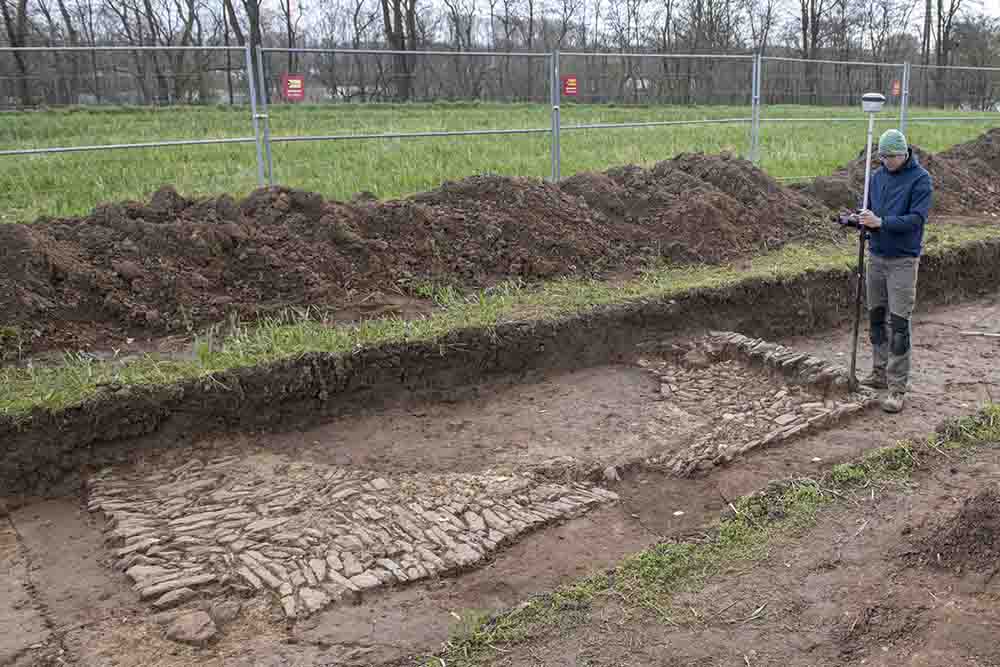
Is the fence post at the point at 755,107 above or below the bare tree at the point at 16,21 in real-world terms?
below

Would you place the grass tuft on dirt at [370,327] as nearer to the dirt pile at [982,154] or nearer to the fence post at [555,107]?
the fence post at [555,107]

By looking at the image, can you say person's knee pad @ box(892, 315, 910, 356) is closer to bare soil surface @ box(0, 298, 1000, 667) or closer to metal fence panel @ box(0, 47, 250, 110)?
bare soil surface @ box(0, 298, 1000, 667)

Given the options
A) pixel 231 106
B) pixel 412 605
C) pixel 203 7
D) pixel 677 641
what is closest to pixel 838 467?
pixel 677 641

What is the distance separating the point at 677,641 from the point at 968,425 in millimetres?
3124

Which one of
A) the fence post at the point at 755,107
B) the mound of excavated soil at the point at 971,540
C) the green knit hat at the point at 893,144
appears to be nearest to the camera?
the mound of excavated soil at the point at 971,540

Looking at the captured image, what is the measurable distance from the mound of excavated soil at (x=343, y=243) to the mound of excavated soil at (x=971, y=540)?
4663mm

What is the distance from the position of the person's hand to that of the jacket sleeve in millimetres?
74

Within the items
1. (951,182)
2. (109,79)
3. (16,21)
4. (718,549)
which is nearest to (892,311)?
(718,549)

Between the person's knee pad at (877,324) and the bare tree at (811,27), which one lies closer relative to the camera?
the person's knee pad at (877,324)

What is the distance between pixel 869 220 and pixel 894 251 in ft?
1.45

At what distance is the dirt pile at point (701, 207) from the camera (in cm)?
892

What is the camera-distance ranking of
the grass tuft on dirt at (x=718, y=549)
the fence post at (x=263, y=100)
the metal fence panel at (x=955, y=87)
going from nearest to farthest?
the grass tuft on dirt at (x=718, y=549), the fence post at (x=263, y=100), the metal fence panel at (x=955, y=87)

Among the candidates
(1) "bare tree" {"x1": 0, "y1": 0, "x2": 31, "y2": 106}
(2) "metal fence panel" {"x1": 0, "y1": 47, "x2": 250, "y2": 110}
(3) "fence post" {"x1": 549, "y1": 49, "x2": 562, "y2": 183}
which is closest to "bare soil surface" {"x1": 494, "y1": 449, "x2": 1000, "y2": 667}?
(3) "fence post" {"x1": 549, "y1": 49, "x2": 562, "y2": 183}

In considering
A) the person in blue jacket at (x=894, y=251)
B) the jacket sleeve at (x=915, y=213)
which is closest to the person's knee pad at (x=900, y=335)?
the person in blue jacket at (x=894, y=251)
